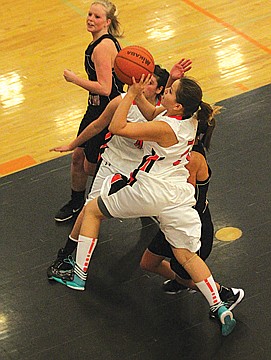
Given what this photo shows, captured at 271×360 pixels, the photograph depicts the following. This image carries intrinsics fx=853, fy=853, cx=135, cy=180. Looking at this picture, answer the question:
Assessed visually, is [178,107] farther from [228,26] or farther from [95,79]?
[228,26]

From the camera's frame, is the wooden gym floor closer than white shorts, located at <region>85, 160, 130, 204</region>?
Yes

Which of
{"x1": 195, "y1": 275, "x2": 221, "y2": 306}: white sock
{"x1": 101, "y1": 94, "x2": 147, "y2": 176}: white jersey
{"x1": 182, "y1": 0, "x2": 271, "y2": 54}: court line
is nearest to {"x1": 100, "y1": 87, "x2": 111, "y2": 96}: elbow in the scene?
{"x1": 101, "y1": 94, "x2": 147, "y2": 176}: white jersey

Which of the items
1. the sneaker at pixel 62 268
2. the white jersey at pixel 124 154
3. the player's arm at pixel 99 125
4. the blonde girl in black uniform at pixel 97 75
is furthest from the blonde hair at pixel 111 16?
the sneaker at pixel 62 268

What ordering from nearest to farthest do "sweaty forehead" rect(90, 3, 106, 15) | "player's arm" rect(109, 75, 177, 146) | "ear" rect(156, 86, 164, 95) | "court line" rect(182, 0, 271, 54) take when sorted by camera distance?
"player's arm" rect(109, 75, 177, 146) → "ear" rect(156, 86, 164, 95) → "sweaty forehead" rect(90, 3, 106, 15) → "court line" rect(182, 0, 271, 54)

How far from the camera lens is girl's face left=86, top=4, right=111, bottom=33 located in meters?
6.08

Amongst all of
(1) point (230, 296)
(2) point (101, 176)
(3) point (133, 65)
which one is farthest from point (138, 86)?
(1) point (230, 296)

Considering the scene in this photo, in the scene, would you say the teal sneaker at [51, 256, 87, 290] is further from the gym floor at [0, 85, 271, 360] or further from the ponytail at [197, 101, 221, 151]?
the ponytail at [197, 101, 221, 151]

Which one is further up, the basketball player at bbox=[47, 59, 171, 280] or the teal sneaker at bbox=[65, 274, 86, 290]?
the basketball player at bbox=[47, 59, 171, 280]

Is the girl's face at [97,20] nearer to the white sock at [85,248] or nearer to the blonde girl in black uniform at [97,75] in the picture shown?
the blonde girl in black uniform at [97,75]

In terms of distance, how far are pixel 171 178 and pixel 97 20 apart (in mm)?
1496

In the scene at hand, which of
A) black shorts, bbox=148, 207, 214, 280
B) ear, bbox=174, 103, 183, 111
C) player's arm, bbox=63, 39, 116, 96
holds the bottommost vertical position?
→ black shorts, bbox=148, 207, 214, 280

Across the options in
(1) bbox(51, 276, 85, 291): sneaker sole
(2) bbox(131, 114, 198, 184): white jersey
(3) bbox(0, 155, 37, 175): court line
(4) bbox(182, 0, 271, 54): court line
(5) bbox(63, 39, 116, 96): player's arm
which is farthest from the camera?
(4) bbox(182, 0, 271, 54): court line

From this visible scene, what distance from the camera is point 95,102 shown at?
6.21m

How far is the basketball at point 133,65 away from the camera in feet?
17.1
